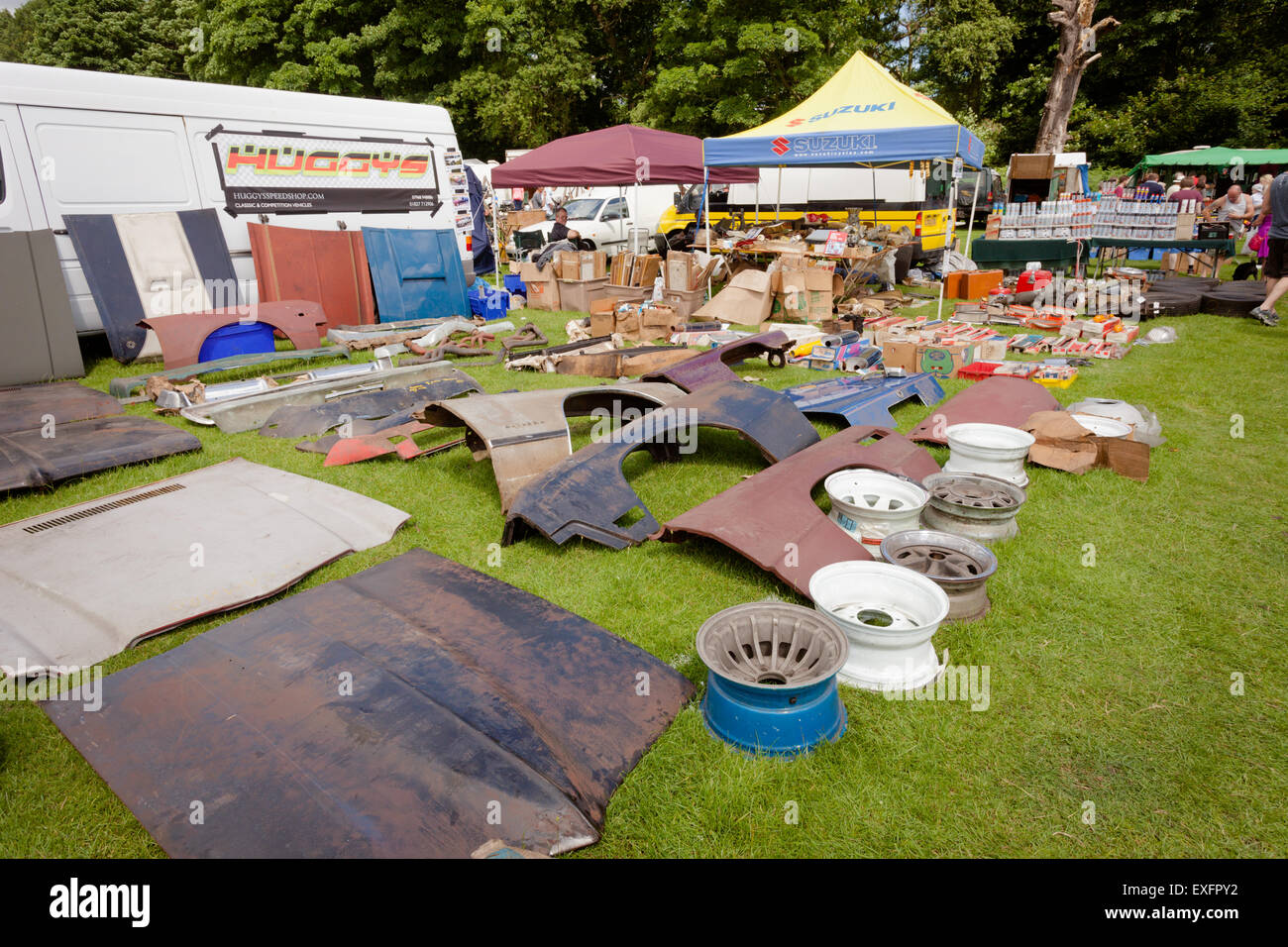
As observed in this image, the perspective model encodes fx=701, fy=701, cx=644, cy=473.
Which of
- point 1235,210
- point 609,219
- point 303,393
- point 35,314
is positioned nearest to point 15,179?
point 35,314

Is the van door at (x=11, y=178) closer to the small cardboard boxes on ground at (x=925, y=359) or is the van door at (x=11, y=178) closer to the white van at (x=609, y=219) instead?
the small cardboard boxes on ground at (x=925, y=359)

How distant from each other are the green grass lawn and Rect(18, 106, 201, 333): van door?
424cm

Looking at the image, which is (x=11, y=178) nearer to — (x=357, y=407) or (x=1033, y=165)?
(x=357, y=407)

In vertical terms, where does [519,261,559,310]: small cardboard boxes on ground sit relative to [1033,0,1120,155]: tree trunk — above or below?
below

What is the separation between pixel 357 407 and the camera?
6.20 meters

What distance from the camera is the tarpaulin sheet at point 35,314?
6.89 meters

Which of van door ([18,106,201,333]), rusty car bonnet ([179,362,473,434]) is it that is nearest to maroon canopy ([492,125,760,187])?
van door ([18,106,201,333])

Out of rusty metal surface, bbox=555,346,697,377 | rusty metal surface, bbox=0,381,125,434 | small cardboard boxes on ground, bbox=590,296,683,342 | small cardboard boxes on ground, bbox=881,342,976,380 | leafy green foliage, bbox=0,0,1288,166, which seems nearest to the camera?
rusty metal surface, bbox=0,381,125,434

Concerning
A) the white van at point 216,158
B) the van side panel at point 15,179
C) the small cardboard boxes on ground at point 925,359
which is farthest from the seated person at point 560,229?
the small cardboard boxes on ground at point 925,359

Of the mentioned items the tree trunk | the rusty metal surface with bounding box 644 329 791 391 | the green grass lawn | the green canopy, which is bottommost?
the green grass lawn

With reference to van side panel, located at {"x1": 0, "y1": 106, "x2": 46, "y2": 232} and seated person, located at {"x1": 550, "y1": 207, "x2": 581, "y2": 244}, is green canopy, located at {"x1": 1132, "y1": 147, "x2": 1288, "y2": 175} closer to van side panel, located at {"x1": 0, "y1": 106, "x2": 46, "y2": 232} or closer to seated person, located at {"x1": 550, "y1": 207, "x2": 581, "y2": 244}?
seated person, located at {"x1": 550, "y1": 207, "x2": 581, "y2": 244}

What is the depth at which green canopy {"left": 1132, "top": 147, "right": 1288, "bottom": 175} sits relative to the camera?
817 inches

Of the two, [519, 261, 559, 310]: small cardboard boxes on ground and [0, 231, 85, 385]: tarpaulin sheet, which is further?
[519, 261, 559, 310]: small cardboard boxes on ground

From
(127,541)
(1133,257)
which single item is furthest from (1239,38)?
(127,541)
